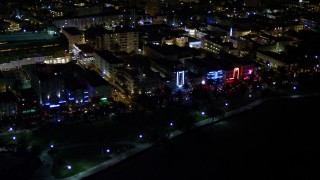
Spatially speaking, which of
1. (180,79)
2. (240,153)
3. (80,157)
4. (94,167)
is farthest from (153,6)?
(94,167)

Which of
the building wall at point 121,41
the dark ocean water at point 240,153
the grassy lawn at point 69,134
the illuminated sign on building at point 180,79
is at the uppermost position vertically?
the building wall at point 121,41

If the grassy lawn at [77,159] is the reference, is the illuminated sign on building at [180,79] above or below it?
above

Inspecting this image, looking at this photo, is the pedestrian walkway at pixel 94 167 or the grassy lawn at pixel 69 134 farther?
the grassy lawn at pixel 69 134

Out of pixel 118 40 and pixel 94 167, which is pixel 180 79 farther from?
pixel 94 167

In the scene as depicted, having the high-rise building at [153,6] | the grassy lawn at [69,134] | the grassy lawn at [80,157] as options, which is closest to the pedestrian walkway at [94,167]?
the grassy lawn at [80,157]

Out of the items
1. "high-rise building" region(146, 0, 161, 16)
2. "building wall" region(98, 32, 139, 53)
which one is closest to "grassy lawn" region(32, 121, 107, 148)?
"building wall" region(98, 32, 139, 53)

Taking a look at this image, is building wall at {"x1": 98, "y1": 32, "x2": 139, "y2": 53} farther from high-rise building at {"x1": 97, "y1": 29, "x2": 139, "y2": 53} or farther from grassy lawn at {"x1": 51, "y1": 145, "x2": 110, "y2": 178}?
grassy lawn at {"x1": 51, "y1": 145, "x2": 110, "y2": 178}

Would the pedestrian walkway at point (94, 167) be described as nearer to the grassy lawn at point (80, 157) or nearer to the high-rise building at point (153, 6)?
the grassy lawn at point (80, 157)

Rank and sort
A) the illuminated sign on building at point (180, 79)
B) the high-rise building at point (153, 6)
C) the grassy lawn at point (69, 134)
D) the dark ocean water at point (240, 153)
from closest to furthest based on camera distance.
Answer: the dark ocean water at point (240, 153)
the grassy lawn at point (69, 134)
the illuminated sign on building at point (180, 79)
the high-rise building at point (153, 6)

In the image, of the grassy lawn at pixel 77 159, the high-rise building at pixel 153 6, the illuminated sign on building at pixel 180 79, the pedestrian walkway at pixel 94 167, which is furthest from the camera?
the high-rise building at pixel 153 6

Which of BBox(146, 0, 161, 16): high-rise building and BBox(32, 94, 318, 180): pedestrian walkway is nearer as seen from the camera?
BBox(32, 94, 318, 180): pedestrian walkway

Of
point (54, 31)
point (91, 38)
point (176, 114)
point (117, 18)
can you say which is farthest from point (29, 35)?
point (176, 114)
